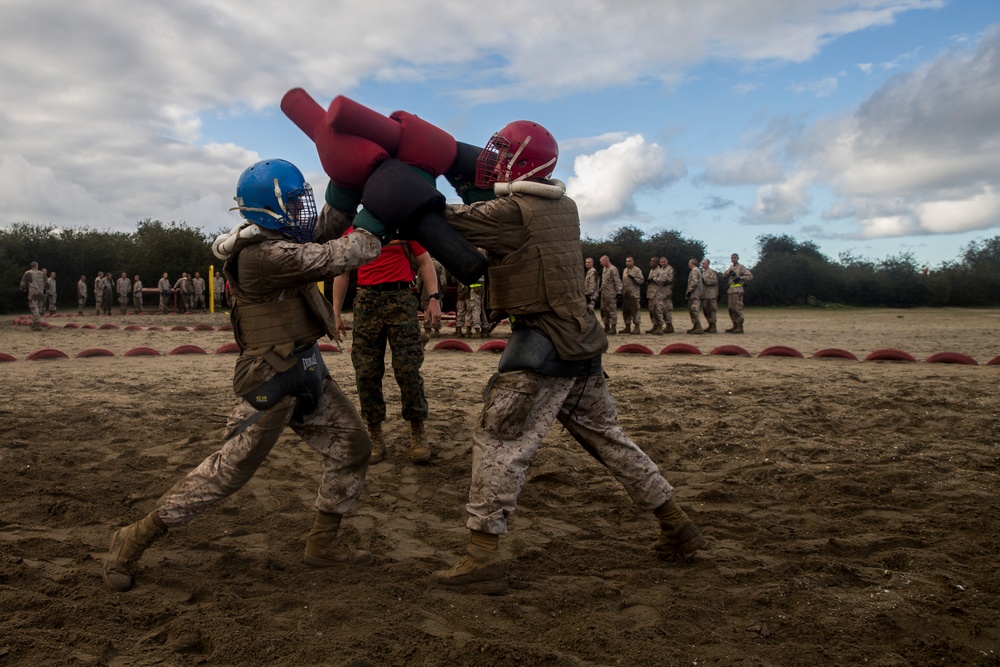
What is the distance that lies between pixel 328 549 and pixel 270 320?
1.17 metres

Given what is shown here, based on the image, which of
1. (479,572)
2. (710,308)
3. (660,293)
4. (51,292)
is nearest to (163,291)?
(51,292)

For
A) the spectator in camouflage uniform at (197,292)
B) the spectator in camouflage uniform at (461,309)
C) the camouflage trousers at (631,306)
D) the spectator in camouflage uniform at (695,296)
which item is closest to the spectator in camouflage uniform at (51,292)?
the spectator in camouflage uniform at (197,292)

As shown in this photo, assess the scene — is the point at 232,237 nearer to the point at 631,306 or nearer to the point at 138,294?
the point at 631,306

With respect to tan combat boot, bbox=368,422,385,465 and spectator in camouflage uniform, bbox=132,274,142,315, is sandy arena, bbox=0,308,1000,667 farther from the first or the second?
spectator in camouflage uniform, bbox=132,274,142,315

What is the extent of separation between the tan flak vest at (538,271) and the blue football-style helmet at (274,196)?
100 cm

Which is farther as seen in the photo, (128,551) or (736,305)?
(736,305)

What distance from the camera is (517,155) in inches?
146

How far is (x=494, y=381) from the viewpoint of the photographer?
3.68 meters

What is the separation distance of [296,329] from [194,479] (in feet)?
2.77

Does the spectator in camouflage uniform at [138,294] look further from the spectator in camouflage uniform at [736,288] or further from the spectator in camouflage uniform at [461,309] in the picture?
the spectator in camouflage uniform at [736,288]

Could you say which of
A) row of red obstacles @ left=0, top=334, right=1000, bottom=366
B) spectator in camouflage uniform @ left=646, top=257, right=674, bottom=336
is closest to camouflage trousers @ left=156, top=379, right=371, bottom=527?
row of red obstacles @ left=0, top=334, right=1000, bottom=366

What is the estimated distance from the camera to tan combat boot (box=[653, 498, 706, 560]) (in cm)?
381

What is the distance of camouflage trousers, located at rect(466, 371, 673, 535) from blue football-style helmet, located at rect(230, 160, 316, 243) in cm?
128

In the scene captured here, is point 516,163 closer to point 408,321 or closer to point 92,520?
point 408,321
